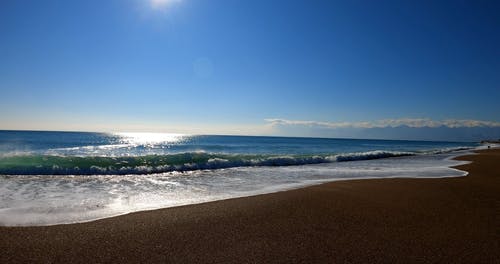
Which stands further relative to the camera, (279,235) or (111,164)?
(111,164)

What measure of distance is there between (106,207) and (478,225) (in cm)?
745

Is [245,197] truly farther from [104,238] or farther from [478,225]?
[478,225]

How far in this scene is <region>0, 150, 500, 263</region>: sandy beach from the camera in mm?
3949

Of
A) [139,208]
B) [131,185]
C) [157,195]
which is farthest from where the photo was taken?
[131,185]

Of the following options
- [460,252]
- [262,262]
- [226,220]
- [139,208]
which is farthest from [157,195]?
[460,252]

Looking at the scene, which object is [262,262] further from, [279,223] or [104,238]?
[104,238]

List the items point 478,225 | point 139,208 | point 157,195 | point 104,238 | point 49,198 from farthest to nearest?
point 157,195
point 49,198
point 139,208
point 478,225
point 104,238

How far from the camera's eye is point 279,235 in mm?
4750

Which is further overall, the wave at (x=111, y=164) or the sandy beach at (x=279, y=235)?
the wave at (x=111, y=164)

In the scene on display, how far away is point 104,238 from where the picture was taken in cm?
459

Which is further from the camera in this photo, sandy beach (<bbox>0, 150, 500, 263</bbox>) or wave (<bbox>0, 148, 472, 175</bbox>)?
wave (<bbox>0, 148, 472, 175</bbox>)

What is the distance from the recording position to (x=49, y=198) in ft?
25.6

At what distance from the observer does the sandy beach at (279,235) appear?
395cm

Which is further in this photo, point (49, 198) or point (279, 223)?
point (49, 198)
